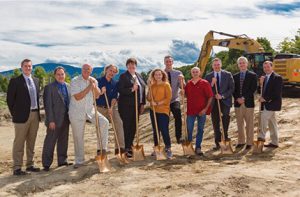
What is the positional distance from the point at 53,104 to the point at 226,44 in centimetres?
1632

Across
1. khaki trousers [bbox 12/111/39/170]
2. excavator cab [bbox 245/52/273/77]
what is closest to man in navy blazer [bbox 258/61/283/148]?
khaki trousers [bbox 12/111/39/170]

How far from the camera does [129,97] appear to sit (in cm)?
823

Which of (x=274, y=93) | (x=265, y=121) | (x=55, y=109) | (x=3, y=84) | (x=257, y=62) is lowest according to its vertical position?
A: (x=265, y=121)

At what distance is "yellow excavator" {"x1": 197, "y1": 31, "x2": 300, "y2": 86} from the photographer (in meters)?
19.3

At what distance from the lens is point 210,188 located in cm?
617

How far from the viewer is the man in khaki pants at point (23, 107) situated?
729cm

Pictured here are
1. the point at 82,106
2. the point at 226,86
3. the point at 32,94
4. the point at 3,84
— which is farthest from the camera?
the point at 3,84

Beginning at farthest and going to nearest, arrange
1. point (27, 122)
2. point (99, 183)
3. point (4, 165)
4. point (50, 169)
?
1. point (4, 165)
2. point (50, 169)
3. point (27, 122)
4. point (99, 183)

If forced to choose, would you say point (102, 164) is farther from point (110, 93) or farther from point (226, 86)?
point (226, 86)

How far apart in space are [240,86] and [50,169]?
4.09m

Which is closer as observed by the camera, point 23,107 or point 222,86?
point 23,107

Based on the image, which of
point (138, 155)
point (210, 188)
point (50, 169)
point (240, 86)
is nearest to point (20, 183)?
point (50, 169)

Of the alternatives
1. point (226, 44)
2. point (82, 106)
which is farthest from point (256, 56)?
point (82, 106)

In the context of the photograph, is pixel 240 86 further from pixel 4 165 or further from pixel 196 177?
pixel 4 165
